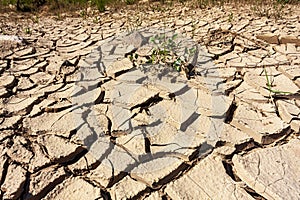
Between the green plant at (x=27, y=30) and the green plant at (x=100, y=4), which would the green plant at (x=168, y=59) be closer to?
the green plant at (x=27, y=30)

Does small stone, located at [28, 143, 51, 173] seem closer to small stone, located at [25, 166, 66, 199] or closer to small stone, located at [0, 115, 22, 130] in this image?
small stone, located at [25, 166, 66, 199]

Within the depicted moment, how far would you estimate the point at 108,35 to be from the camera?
3299mm

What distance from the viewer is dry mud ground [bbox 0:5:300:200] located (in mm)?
1367

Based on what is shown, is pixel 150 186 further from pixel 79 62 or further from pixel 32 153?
pixel 79 62

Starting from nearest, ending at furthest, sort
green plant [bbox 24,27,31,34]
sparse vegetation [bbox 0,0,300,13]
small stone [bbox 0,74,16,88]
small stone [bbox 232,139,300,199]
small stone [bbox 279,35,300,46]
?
1. small stone [bbox 232,139,300,199]
2. small stone [bbox 0,74,16,88]
3. small stone [bbox 279,35,300,46]
4. green plant [bbox 24,27,31,34]
5. sparse vegetation [bbox 0,0,300,13]

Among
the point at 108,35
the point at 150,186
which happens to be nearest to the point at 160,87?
the point at 150,186

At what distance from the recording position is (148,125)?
1.76 m

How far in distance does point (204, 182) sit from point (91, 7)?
398 cm

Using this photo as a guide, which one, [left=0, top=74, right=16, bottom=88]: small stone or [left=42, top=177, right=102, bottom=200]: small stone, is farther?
[left=0, top=74, right=16, bottom=88]: small stone

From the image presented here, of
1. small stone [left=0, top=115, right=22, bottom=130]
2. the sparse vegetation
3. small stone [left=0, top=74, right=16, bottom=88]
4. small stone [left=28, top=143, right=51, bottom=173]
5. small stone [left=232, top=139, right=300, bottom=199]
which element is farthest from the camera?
the sparse vegetation

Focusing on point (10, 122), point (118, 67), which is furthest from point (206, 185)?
point (118, 67)

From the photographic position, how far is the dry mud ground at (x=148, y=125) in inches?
53.8

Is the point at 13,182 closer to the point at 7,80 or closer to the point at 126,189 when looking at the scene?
the point at 126,189

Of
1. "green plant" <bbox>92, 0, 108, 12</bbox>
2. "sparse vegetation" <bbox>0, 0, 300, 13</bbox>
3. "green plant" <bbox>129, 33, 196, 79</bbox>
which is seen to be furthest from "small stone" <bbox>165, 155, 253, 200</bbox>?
"green plant" <bbox>92, 0, 108, 12</bbox>
